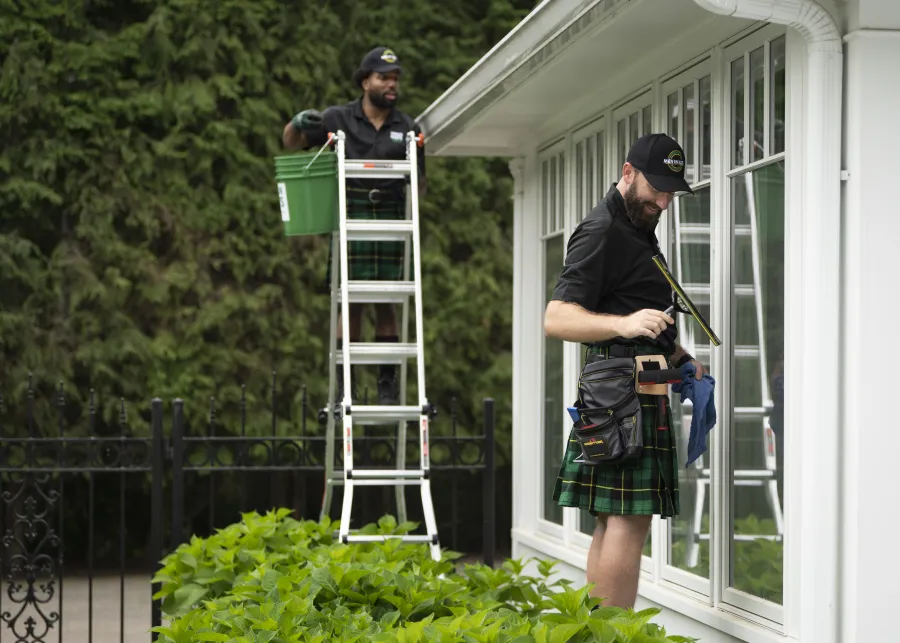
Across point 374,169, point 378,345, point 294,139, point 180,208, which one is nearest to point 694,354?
point 378,345

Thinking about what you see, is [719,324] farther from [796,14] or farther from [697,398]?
[796,14]

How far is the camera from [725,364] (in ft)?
15.1

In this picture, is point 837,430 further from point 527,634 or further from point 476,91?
point 476,91

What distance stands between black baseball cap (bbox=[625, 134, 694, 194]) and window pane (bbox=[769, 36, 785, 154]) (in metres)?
0.40

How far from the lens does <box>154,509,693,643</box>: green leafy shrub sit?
318cm

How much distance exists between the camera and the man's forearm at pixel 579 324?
395cm

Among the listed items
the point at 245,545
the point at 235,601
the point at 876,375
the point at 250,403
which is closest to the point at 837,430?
the point at 876,375

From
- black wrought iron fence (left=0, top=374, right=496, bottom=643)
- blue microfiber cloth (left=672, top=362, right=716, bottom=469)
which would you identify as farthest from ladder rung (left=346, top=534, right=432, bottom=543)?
black wrought iron fence (left=0, top=374, right=496, bottom=643)

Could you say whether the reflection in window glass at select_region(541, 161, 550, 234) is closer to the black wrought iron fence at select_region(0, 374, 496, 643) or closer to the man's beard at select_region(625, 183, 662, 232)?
the black wrought iron fence at select_region(0, 374, 496, 643)

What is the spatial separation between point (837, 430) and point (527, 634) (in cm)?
133

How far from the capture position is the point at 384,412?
6012mm

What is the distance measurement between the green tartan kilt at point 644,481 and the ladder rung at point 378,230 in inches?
100

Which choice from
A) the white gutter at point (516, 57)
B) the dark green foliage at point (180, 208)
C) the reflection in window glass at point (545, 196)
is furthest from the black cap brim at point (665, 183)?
the dark green foliage at point (180, 208)

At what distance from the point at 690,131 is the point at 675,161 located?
3.26 feet
